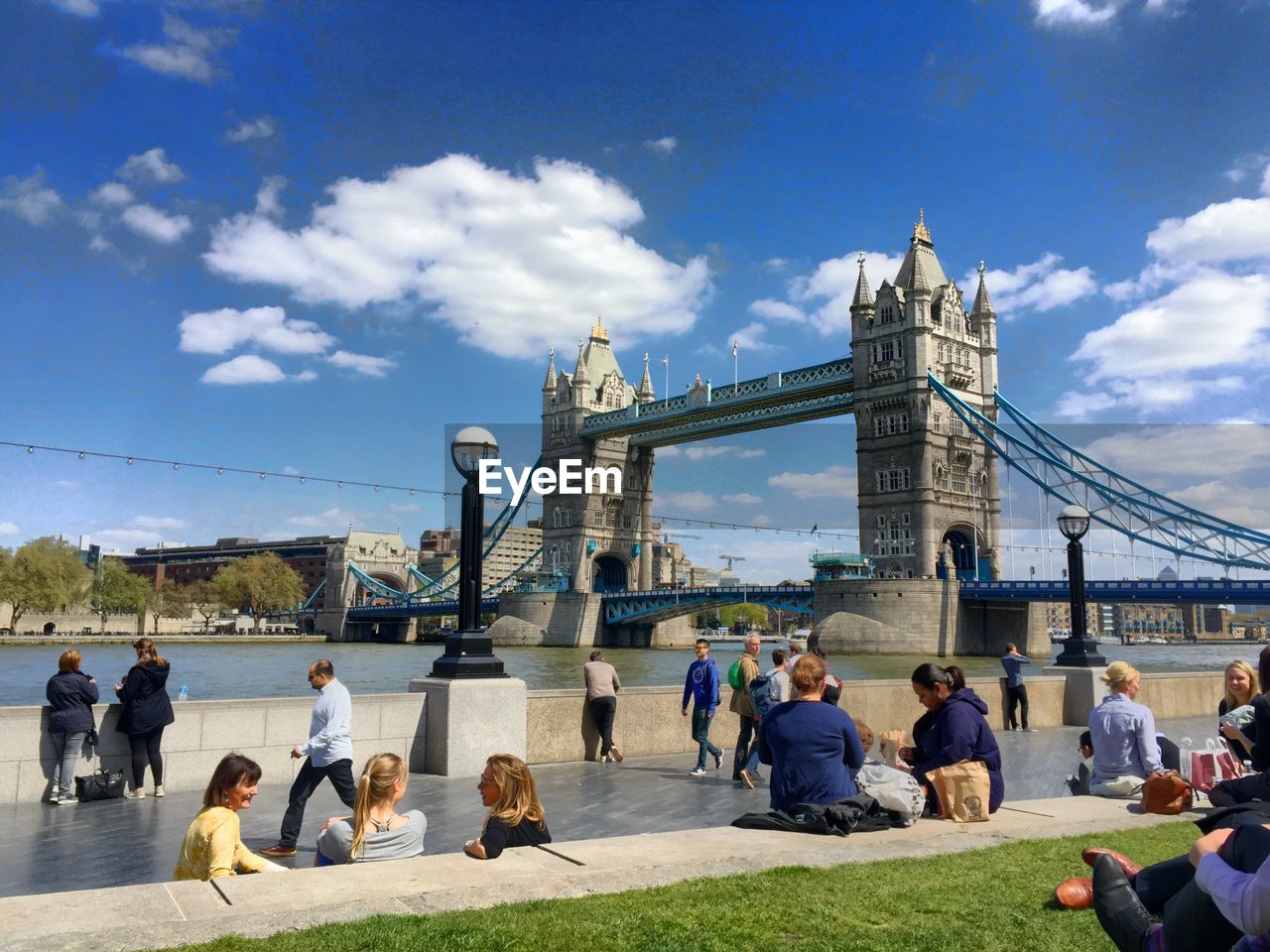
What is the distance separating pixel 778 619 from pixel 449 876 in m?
172

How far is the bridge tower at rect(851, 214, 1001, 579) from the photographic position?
69812 mm

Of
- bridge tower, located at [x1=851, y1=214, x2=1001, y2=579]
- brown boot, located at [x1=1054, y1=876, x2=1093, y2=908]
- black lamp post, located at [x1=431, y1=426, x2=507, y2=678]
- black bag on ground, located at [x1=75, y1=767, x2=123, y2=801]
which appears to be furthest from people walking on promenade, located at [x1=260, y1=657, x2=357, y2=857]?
bridge tower, located at [x1=851, y1=214, x2=1001, y2=579]

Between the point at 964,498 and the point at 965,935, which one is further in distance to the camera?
the point at 964,498

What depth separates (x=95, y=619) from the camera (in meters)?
95.4

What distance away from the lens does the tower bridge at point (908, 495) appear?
6219 centimetres

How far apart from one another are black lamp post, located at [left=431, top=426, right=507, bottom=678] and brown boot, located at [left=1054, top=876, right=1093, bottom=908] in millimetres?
6499

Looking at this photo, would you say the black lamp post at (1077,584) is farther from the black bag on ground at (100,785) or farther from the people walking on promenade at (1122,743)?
the black bag on ground at (100,785)

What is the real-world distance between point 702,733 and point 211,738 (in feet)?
15.8

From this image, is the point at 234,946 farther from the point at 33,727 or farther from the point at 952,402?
the point at 952,402

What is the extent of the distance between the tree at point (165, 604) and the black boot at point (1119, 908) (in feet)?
372

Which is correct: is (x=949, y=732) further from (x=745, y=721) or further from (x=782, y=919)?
(x=745, y=721)

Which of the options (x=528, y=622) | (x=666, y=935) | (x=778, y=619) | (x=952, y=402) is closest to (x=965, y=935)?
(x=666, y=935)

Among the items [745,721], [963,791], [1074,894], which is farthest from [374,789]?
[745,721]

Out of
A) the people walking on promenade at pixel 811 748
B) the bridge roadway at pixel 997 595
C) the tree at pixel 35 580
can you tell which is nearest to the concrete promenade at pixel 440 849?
the people walking on promenade at pixel 811 748
